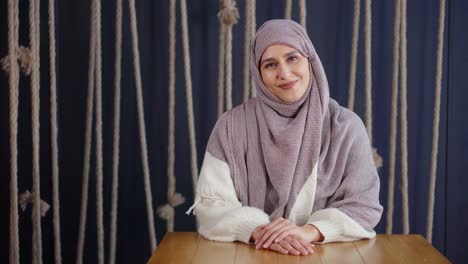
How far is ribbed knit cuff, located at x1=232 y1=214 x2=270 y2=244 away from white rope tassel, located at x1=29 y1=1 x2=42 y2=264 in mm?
863

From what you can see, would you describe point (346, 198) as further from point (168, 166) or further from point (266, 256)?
point (168, 166)

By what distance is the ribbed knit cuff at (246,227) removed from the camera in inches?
56.6

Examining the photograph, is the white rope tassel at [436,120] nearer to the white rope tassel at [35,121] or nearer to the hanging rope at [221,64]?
the hanging rope at [221,64]

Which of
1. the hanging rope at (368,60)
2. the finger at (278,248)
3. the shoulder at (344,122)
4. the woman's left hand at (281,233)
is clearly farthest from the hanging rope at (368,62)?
the finger at (278,248)

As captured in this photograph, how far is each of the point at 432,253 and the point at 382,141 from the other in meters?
0.90

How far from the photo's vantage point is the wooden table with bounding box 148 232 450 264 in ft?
4.16

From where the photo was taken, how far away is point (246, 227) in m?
1.45

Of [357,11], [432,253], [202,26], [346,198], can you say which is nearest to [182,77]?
[202,26]

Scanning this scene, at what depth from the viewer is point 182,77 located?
7.17ft

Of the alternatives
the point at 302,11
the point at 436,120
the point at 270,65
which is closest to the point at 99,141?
the point at 270,65

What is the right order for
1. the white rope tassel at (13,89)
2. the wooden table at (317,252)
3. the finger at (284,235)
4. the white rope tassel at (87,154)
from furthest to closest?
the white rope tassel at (87,154)
the white rope tassel at (13,89)
the finger at (284,235)
the wooden table at (317,252)

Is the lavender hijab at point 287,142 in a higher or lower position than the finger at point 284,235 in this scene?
higher

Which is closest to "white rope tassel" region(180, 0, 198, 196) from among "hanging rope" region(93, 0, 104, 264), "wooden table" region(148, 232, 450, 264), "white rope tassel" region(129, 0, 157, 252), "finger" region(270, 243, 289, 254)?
"white rope tassel" region(129, 0, 157, 252)

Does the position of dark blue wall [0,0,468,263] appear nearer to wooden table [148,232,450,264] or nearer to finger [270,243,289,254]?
wooden table [148,232,450,264]
